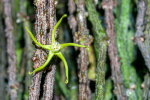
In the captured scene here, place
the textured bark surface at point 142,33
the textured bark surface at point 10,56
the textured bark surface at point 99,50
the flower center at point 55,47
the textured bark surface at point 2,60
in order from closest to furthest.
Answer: the flower center at point 55,47
the textured bark surface at point 99,50
the textured bark surface at point 142,33
the textured bark surface at point 10,56
the textured bark surface at point 2,60

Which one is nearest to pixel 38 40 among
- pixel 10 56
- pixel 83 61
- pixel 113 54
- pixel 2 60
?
pixel 83 61

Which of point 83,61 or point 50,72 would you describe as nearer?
point 50,72

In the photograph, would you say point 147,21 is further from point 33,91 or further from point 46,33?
point 33,91

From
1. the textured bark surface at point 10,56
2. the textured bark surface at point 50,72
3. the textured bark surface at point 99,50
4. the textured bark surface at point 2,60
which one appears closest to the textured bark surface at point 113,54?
the textured bark surface at point 99,50

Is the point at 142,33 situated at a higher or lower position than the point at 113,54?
higher

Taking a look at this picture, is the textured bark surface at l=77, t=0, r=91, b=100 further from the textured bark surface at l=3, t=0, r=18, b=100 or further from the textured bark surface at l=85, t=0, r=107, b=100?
A: the textured bark surface at l=3, t=0, r=18, b=100

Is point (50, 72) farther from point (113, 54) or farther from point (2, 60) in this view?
point (2, 60)

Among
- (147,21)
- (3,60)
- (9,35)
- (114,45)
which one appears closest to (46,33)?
(114,45)

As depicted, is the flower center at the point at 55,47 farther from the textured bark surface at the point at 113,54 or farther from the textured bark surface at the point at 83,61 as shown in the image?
the textured bark surface at the point at 113,54
